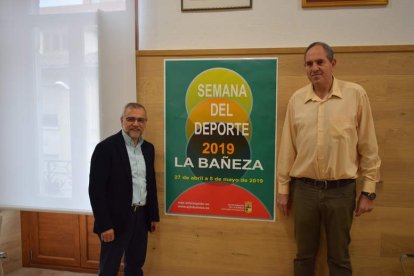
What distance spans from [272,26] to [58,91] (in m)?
1.52

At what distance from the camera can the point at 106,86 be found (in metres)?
2.24

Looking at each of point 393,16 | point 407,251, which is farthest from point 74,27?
point 407,251

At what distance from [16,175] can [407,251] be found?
2703 millimetres

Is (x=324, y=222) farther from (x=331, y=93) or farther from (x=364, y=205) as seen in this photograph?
(x=331, y=93)

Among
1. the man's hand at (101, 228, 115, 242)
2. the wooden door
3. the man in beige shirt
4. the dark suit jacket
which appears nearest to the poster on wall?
the man in beige shirt

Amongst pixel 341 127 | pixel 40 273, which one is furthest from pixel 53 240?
pixel 341 127

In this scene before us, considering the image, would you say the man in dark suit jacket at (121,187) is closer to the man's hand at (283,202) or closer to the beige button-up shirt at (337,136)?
the man's hand at (283,202)

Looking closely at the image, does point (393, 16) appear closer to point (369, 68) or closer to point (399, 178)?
point (369, 68)

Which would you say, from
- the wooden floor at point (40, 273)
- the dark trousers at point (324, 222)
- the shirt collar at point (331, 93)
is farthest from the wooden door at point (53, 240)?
the shirt collar at point (331, 93)

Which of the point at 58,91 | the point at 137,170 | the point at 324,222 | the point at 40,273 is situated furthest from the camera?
the point at 40,273

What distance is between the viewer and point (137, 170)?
A: 198cm

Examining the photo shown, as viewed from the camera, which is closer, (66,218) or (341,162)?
(341,162)

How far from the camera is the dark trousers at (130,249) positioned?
1931mm

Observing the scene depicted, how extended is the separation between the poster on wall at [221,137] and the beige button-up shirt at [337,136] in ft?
0.88
